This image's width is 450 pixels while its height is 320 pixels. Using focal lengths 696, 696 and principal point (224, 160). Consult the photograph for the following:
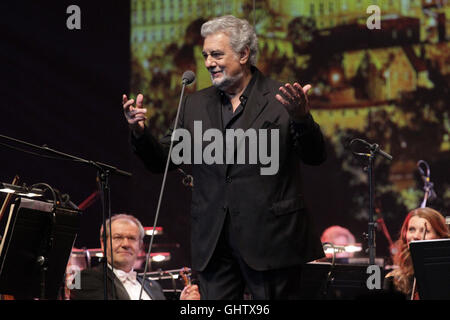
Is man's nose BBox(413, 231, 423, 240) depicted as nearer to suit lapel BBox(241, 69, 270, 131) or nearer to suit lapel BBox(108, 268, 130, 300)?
suit lapel BBox(108, 268, 130, 300)

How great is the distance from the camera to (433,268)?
338cm

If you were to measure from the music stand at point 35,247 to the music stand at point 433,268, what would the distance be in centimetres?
169

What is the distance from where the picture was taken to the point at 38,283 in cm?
322

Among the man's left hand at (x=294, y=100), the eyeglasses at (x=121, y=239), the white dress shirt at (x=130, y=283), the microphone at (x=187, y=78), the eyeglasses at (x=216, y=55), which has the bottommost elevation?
the white dress shirt at (x=130, y=283)

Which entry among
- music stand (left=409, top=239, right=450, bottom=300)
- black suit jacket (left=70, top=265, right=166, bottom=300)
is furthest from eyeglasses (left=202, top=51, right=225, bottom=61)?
black suit jacket (left=70, top=265, right=166, bottom=300)

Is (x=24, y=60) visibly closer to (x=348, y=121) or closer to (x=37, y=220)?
(x=348, y=121)

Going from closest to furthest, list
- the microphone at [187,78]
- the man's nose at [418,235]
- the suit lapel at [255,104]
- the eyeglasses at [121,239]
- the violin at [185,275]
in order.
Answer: the suit lapel at [255,104] → the microphone at [187,78] → the eyeglasses at [121,239] → the man's nose at [418,235] → the violin at [185,275]

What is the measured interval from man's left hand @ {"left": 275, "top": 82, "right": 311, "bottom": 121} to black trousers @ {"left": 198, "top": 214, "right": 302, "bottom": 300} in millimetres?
457

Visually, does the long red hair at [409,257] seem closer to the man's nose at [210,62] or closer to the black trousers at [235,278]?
the black trousers at [235,278]

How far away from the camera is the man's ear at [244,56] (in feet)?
9.21

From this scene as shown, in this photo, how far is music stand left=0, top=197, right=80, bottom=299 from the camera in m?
3.07

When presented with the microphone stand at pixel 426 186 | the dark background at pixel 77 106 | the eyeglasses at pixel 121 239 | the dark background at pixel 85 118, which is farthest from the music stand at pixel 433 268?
the dark background at pixel 77 106

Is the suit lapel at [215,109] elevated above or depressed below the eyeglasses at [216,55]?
below
